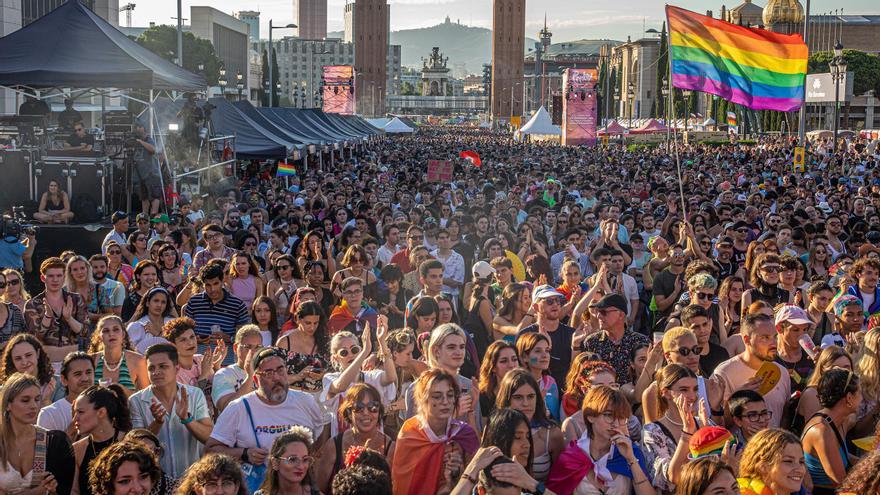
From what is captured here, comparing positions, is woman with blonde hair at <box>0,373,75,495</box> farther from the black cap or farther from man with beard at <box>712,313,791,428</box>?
man with beard at <box>712,313,791,428</box>

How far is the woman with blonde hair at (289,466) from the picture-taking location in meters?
4.88

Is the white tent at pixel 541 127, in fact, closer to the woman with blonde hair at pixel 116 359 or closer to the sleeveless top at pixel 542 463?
the woman with blonde hair at pixel 116 359

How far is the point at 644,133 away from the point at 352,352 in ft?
260

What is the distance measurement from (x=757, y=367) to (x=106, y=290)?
5769 millimetres

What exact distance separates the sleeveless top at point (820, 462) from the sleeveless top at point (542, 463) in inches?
51.3

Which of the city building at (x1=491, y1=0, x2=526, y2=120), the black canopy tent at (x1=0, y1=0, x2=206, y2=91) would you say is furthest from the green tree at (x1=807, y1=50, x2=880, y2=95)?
the black canopy tent at (x1=0, y1=0, x2=206, y2=91)

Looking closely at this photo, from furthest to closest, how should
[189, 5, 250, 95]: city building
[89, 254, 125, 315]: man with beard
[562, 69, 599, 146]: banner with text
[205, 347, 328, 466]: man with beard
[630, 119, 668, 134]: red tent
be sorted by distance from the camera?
1. [189, 5, 250, 95]: city building
2. [630, 119, 668, 134]: red tent
3. [562, 69, 599, 146]: banner with text
4. [89, 254, 125, 315]: man with beard
5. [205, 347, 328, 466]: man with beard

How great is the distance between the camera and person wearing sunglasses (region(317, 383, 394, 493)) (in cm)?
559

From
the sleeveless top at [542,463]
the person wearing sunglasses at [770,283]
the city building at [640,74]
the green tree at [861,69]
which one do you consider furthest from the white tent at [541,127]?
the city building at [640,74]

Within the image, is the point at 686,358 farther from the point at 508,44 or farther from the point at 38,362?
the point at 508,44

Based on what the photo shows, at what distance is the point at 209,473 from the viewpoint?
4652 mm

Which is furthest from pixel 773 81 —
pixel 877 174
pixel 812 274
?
pixel 877 174

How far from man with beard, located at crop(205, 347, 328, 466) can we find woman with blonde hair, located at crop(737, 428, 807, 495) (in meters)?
2.24

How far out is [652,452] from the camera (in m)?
5.63
